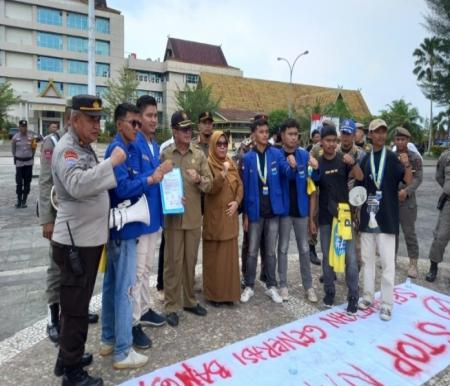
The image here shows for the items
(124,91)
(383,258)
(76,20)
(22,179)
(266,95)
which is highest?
(76,20)

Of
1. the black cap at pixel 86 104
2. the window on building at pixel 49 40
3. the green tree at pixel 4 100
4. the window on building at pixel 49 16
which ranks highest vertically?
the window on building at pixel 49 16

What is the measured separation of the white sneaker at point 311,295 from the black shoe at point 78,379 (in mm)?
2419

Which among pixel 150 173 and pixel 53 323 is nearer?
pixel 150 173

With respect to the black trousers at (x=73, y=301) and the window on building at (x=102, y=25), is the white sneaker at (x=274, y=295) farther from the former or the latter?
the window on building at (x=102, y=25)

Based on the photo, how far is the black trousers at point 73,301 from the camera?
103 inches

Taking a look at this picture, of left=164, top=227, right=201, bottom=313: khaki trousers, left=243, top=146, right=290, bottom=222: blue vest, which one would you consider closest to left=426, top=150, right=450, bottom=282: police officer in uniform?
left=243, top=146, right=290, bottom=222: blue vest

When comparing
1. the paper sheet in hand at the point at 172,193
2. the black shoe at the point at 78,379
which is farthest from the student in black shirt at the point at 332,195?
the black shoe at the point at 78,379

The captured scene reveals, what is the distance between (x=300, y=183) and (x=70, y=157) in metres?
2.57

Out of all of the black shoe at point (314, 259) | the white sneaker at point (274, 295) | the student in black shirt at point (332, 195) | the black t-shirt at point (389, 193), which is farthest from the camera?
the black shoe at point (314, 259)

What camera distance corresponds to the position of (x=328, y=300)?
13.8ft

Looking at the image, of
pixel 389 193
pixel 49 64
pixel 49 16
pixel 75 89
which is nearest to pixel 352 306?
pixel 389 193

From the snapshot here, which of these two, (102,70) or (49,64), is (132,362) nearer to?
(49,64)

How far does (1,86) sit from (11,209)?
30.9 meters

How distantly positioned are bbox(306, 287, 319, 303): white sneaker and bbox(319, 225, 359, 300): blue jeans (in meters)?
0.16
